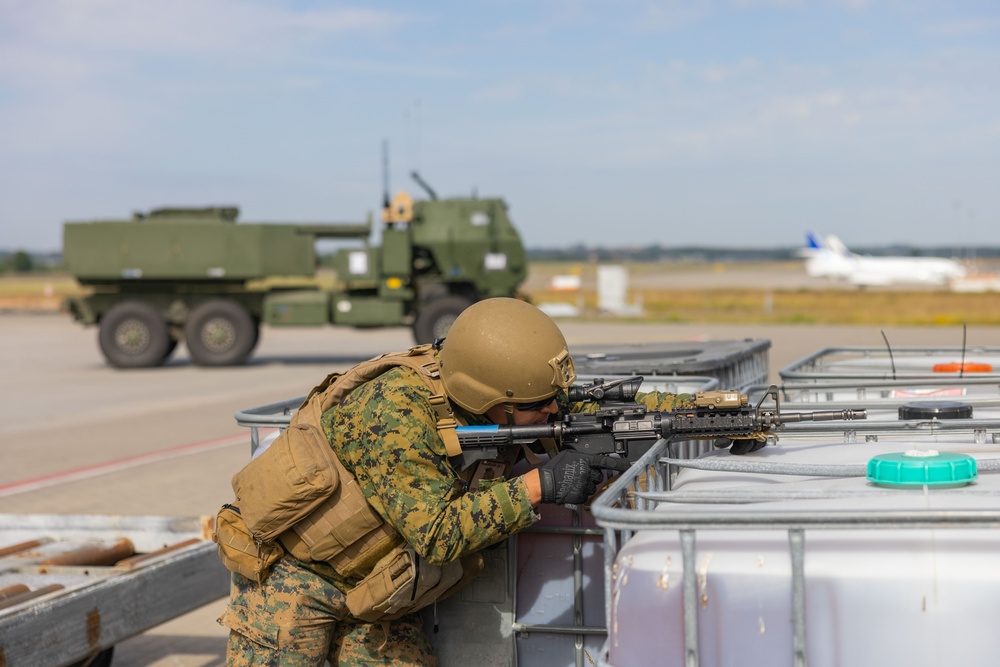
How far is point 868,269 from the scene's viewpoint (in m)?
73.4

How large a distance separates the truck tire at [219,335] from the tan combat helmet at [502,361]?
17863 millimetres

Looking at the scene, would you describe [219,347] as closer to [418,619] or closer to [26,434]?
[26,434]

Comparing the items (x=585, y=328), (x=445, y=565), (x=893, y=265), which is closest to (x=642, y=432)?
(x=445, y=565)

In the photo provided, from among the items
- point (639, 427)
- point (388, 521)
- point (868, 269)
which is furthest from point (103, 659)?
point (868, 269)

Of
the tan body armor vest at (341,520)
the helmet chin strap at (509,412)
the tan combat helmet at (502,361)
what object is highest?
the tan combat helmet at (502,361)

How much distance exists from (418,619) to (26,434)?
33.9 feet

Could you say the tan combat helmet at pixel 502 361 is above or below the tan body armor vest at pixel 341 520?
above

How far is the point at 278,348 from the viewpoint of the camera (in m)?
25.5

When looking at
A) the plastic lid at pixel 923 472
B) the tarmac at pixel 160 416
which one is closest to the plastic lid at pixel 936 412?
the plastic lid at pixel 923 472

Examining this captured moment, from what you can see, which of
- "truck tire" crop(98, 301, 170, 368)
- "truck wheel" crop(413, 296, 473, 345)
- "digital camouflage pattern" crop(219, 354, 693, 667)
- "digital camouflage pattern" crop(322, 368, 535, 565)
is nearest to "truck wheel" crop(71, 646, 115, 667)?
"digital camouflage pattern" crop(219, 354, 693, 667)

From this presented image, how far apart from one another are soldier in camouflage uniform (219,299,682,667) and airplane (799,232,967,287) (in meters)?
73.5

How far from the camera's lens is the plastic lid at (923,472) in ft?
8.31

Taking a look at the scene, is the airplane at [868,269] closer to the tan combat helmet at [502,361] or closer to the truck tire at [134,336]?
the truck tire at [134,336]

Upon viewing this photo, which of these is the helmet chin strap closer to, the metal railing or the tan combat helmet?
the tan combat helmet
